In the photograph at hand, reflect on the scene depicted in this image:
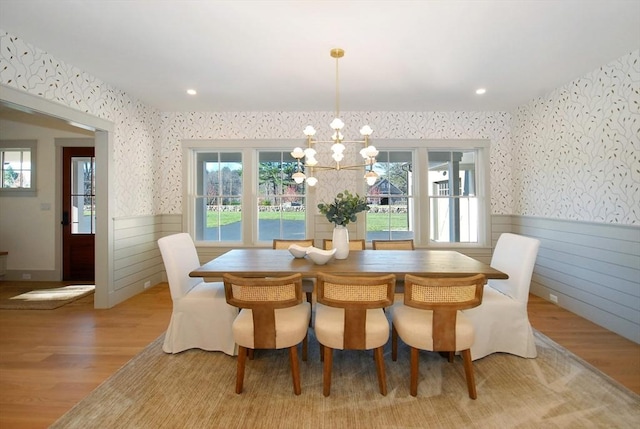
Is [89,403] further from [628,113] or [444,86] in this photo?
[628,113]

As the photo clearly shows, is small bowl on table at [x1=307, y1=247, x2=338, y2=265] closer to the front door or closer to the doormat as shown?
the doormat

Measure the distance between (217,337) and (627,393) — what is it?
9.70 ft

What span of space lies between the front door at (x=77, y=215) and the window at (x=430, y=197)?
462cm

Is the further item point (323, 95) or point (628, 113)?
point (323, 95)

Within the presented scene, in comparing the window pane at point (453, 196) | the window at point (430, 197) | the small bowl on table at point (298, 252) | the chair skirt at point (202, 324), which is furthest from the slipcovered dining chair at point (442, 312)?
the window pane at point (453, 196)

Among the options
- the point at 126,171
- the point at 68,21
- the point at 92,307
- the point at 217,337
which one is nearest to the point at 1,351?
the point at 92,307

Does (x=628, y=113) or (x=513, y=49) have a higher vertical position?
(x=513, y=49)

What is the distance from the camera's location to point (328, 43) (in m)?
2.67

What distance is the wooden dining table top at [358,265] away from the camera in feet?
7.17

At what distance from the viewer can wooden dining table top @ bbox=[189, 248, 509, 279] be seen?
86.0 inches

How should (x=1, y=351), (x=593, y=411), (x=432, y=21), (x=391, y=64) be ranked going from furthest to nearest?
1. (x=391, y=64)
2. (x=1, y=351)
3. (x=432, y=21)
4. (x=593, y=411)

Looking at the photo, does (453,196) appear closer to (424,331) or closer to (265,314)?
(424,331)

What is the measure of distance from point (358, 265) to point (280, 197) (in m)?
2.63

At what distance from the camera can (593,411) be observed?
1807 millimetres
